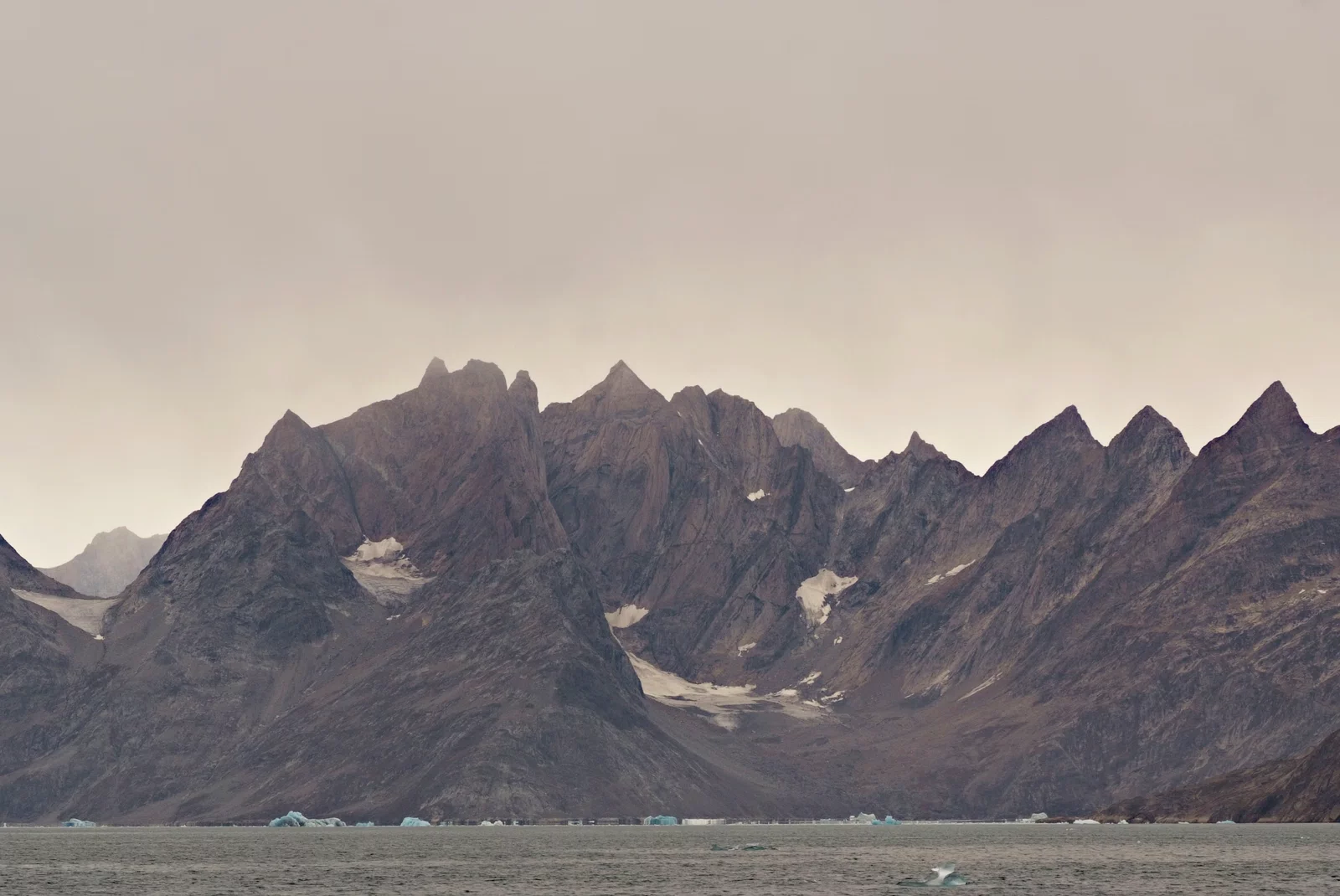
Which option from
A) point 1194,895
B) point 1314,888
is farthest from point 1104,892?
point 1314,888

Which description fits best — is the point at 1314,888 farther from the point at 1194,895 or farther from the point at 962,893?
the point at 962,893

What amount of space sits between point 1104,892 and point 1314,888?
23.0m

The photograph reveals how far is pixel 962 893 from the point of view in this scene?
200 metres

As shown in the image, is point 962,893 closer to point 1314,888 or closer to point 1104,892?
point 1104,892

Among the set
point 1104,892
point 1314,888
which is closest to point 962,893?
point 1104,892

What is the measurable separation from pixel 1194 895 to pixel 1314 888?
14.1m

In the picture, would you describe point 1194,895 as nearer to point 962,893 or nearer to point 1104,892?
point 1104,892

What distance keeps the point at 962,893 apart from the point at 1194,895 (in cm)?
2492

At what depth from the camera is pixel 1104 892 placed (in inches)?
7844

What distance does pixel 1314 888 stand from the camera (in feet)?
653

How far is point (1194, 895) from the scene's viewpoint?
645 ft

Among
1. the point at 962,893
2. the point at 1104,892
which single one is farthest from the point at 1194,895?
the point at 962,893

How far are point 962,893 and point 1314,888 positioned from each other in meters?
38.6
